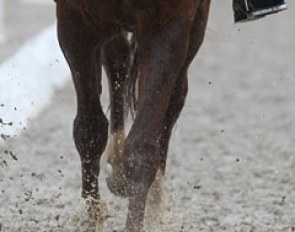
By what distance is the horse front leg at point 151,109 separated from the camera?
16.0 feet

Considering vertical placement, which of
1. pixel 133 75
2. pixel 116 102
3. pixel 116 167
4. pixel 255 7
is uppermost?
pixel 255 7

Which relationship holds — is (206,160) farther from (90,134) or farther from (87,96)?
(87,96)

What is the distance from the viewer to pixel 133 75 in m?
6.12

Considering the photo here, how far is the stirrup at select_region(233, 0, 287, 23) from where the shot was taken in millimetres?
5539

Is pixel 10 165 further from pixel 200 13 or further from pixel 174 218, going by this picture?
pixel 200 13

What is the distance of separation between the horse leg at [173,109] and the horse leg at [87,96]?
311 millimetres

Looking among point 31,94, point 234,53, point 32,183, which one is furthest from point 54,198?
point 234,53

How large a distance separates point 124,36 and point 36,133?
2400 millimetres

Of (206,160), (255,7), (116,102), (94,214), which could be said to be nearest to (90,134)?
(94,214)

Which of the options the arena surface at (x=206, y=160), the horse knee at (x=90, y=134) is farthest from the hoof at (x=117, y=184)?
the horse knee at (x=90, y=134)

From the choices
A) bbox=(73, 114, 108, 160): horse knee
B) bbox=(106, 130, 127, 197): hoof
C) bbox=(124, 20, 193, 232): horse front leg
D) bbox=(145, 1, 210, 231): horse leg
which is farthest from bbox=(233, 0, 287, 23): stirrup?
bbox=(106, 130, 127, 197): hoof

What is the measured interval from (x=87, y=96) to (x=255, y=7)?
93cm

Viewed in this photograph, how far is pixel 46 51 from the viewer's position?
425 inches

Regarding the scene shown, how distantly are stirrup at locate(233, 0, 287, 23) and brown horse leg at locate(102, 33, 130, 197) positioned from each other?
0.77 m
